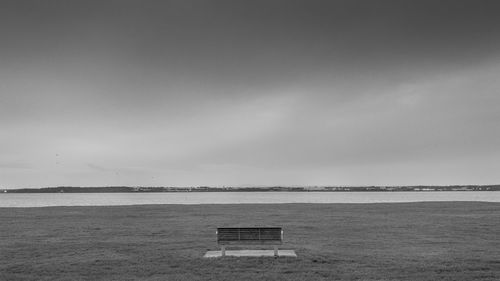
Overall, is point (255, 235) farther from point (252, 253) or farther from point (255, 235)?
point (252, 253)

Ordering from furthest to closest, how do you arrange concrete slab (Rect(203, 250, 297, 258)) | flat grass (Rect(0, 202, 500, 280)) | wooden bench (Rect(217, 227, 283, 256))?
concrete slab (Rect(203, 250, 297, 258)), wooden bench (Rect(217, 227, 283, 256)), flat grass (Rect(0, 202, 500, 280))

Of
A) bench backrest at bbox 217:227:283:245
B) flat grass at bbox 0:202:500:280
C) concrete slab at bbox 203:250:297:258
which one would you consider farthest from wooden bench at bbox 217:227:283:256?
concrete slab at bbox 203:250:297:258

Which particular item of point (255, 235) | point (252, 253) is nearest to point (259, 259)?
point (255, 235)

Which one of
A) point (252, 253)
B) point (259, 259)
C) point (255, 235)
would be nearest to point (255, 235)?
point (255, 235)

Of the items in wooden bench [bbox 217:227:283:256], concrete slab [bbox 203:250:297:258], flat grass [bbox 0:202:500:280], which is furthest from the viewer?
concrete slab [bbox 203:250:297:258]

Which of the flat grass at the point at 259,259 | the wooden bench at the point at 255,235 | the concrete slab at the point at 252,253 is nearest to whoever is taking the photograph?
the flat grass at the point at 259,259

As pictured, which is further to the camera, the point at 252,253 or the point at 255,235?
the point at 252,253

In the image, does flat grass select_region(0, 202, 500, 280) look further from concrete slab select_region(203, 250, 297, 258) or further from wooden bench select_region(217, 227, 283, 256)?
wooden bench select_region(217, 227, 283, 256)

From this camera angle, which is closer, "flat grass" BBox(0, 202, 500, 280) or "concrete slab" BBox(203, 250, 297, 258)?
"flat grass" BBox(0, 202, 500, 280)

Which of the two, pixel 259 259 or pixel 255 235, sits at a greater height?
pixel 255 235

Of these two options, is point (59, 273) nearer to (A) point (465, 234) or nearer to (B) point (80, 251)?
(B) point (80, 251)

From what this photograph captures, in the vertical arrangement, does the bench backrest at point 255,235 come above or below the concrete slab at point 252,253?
above

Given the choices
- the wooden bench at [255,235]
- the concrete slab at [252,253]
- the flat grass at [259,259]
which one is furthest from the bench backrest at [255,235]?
the concrete slab at [252,253]

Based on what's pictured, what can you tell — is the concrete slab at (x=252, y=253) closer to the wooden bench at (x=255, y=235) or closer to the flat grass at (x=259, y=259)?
the flat grass at (x=259, y=259)
